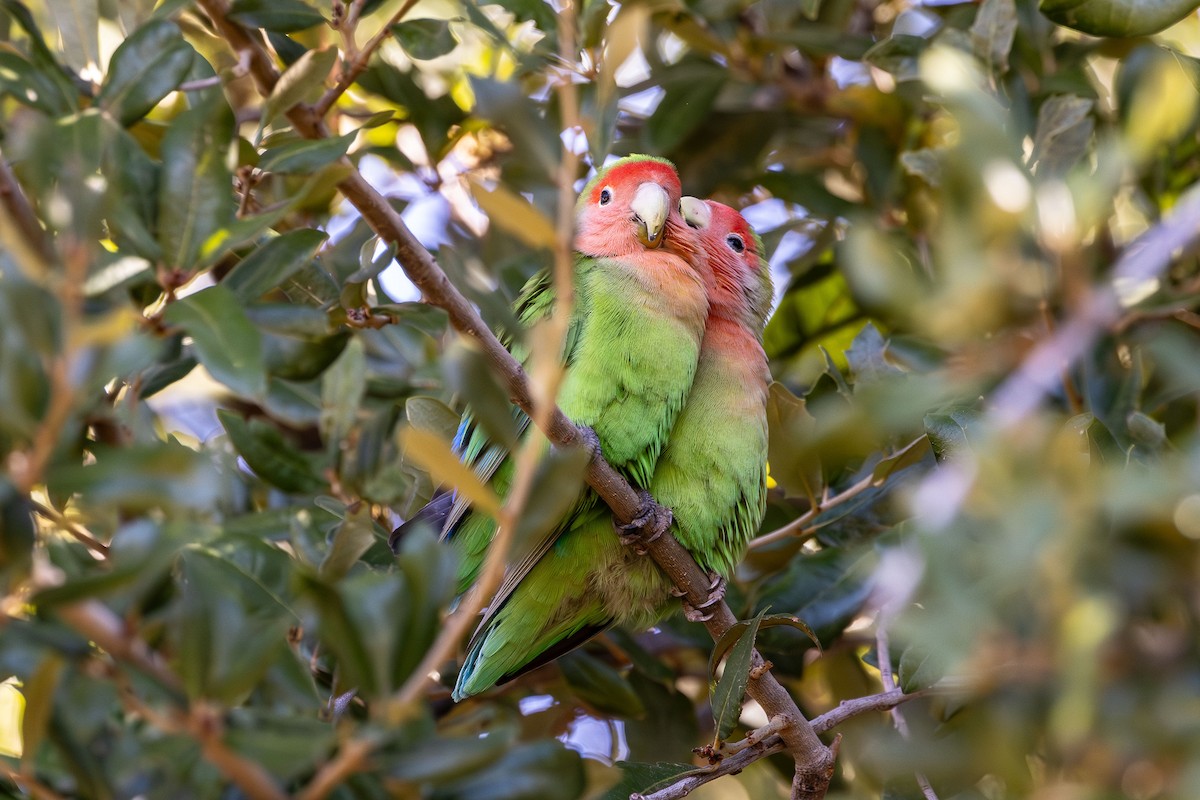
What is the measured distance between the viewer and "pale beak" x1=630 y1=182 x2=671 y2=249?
9.04ft

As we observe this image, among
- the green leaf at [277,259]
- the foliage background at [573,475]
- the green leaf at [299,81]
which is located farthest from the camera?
the green leaf at [299,81]

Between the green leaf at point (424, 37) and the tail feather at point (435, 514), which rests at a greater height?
the green leaf at point (424, 37)

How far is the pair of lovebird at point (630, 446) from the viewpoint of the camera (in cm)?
247

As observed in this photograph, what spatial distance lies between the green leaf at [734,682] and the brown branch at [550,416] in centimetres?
13

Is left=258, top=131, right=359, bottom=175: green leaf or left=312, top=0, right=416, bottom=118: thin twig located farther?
left=312, top=0, right=416, bottom=118: thin twig

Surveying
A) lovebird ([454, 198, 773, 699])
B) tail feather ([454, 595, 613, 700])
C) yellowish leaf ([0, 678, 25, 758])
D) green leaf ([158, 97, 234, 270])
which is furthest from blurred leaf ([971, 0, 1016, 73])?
yellowish leaf ([0, 678, 25, 758])

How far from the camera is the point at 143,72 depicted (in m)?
1.87

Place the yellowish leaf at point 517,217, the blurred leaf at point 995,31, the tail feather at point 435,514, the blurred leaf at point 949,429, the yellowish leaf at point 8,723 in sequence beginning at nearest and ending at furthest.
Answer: the yellowish leaf at point 517,217 < the blurred leaf at point 949,429 < the tail feather at point 435,514 < the blurred leaf at point 995,31 < the yellowish leaf at point 8,723

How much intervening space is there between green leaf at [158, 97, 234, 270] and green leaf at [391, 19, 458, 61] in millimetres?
1037

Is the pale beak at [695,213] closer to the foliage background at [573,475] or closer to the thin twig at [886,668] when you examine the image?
the foliage background at [573,475]

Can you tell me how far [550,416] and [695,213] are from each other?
5.24 feet

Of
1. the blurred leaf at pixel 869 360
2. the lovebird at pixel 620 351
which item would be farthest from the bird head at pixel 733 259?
the blurred leaf at pixel 869 360

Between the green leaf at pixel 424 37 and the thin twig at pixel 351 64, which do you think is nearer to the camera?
the thin twig at pixel 351 64

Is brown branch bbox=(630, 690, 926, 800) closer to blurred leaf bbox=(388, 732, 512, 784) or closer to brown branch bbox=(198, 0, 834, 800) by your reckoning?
brown branch bbox=(198, 0, 834, 800)
